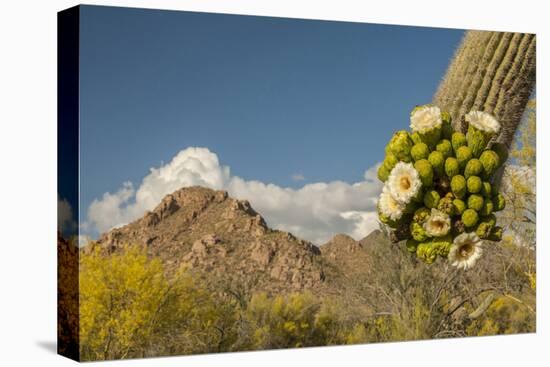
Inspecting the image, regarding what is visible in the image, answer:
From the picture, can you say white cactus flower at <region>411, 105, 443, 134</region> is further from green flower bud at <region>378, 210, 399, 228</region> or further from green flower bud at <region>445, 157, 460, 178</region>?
green flower bud at <region>378, 210, 399, 228</region>

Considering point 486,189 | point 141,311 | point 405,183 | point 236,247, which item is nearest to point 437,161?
point 405,183

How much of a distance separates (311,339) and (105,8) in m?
3.78

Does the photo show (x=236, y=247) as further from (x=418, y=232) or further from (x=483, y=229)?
(x=483, y=229)

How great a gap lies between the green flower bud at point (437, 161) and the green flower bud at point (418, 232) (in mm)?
567

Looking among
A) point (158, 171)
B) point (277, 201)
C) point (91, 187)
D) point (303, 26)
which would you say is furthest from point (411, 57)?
point (91, 187)

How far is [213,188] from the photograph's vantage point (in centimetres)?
1011

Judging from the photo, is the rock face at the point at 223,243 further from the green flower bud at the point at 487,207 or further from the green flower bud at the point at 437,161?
the green flower bud at the point at 487,207

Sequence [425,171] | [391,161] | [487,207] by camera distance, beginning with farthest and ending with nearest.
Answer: [391,161]
[487,207]
[425,171]

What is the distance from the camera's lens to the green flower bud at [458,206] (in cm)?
1038

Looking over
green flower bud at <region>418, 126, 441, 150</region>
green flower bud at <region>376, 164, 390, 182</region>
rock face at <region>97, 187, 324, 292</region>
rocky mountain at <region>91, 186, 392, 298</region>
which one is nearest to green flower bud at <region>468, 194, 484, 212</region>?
green flower bud at <region>418, 126, 441, 150</region>

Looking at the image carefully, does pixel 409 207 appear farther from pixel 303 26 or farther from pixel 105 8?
pixel 105 8

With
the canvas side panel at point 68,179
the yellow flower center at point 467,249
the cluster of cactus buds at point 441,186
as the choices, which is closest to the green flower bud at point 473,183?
the cluster of cactus buds at point 441,186

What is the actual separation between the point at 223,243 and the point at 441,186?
222 cm

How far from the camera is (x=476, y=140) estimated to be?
10.5m
